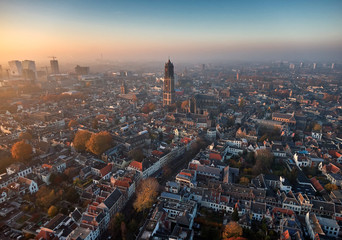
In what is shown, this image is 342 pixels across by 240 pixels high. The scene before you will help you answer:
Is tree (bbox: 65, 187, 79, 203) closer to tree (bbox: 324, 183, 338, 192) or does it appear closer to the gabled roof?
the gabled roof

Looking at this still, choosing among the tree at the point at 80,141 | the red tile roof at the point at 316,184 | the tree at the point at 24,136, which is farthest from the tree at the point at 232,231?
the tree at the point at 24,136

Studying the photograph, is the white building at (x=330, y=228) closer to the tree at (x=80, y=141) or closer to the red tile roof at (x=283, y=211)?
the red tile roof at (x=283, y=211)

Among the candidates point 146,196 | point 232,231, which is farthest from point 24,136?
point 232,231

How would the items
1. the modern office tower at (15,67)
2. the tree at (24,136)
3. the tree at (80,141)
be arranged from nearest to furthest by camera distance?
the tree at (80,141) → the tree at (24,136) → the modern office tower at (15,67)

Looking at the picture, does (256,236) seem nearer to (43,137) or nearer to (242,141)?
(242,141)

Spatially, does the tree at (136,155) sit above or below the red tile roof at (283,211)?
above

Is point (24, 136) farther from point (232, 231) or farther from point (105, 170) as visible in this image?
point (232, 231)
